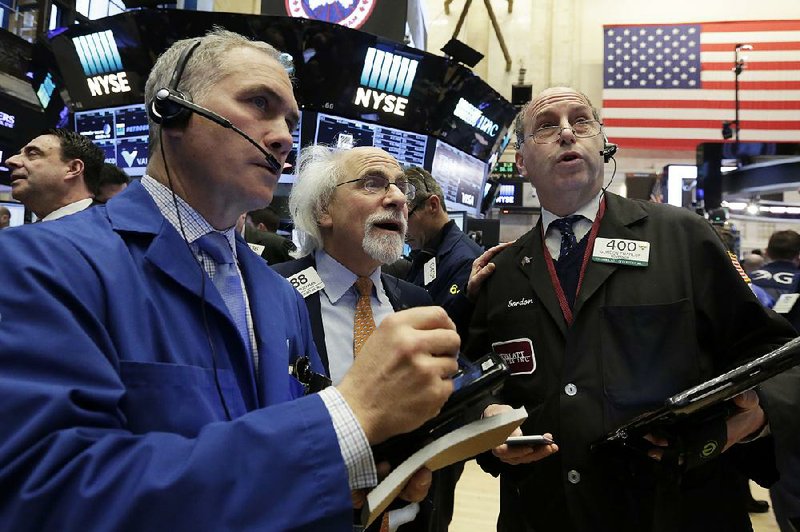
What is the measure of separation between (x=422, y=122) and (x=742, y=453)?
6.88m

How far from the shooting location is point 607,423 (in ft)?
4.91

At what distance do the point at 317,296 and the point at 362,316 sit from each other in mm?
190

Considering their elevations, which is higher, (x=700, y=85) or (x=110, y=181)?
(x=700, y=85)

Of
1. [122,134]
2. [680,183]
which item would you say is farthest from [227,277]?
[680,183]

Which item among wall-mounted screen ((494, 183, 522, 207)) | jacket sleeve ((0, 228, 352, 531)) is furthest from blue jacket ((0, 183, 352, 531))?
wall-mounted screen ((494, 183, 522, 207))

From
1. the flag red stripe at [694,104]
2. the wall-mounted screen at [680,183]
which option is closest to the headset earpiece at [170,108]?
the wall-mounted screen at [680,183]

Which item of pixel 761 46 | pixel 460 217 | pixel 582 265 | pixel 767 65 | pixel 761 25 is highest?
pixel 761 25

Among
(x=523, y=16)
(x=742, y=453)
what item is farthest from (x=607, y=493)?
(x=523, y=16)

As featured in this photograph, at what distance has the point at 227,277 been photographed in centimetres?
120

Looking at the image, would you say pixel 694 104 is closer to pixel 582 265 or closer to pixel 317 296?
pixel 582 265

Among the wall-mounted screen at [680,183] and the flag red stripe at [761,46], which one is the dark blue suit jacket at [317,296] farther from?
the flag red stripe at [761,46]

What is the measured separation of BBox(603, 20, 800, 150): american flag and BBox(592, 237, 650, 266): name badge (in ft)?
39.1

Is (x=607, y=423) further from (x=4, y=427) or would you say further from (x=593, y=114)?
(x=4, y=427)

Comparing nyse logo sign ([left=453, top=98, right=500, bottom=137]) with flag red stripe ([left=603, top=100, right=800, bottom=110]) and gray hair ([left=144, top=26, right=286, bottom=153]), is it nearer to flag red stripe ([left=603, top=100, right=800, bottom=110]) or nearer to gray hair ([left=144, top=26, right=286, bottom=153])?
flag red stripe ([left=603, top=100, right=800, bottom=110])
